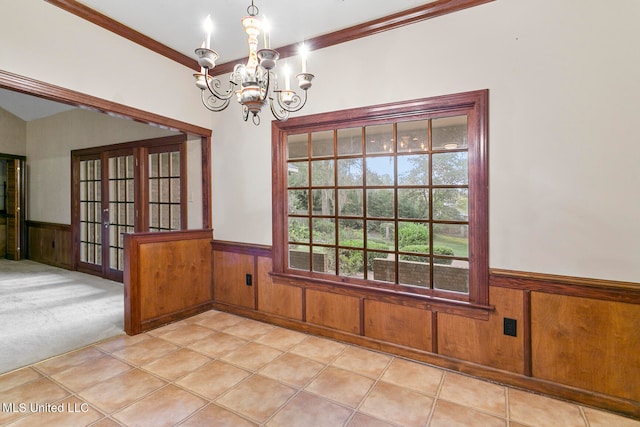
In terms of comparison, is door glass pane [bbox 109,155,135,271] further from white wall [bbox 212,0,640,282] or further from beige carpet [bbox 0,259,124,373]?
white wall [bbox 212,0,640,282]

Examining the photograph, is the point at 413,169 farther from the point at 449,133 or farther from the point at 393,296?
the point at 393,296

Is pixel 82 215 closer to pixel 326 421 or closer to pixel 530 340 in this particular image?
pixel 326 421

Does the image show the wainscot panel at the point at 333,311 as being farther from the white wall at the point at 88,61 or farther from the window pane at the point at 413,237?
the white wall at the point at 88,61

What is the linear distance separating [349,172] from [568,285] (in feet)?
6.20

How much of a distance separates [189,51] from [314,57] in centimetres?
141

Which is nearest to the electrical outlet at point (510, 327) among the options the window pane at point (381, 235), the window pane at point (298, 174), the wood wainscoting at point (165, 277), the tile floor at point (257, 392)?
the tile floor at point (257, 392)

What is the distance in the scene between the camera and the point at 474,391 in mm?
2215

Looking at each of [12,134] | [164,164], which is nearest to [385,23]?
[164,164]

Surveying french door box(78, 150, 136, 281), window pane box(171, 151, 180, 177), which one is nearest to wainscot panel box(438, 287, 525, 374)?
window pane box(171, 151, 180, 177)

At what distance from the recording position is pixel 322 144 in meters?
3.14

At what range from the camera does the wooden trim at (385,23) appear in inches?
95.9

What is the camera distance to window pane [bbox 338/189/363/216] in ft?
9.69

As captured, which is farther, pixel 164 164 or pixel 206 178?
pixel 164 164

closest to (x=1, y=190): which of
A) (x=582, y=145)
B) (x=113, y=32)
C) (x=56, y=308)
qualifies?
(x=56, y=308)
